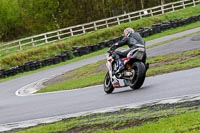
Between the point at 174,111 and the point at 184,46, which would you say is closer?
the point at 174,111

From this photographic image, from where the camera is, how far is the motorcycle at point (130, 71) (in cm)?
1378

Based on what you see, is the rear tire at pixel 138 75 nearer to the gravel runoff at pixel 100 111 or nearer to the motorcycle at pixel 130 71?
the motorcycle at pixel 130 71

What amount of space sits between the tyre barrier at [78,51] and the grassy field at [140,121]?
87.3ft

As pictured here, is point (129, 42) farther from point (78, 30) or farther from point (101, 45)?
point (78, 30)

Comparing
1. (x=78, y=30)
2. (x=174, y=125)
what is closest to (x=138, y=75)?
(x=174, y=125)

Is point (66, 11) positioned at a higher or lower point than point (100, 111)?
lower

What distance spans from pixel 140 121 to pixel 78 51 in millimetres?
32716

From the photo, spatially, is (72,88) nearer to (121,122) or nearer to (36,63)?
(121,122)

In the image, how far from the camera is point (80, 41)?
46.1 meters

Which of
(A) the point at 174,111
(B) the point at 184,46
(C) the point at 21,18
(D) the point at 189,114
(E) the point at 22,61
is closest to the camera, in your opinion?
(D) the point at 189,114

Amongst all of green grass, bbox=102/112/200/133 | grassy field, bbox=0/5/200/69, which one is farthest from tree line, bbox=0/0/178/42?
green grass, bbox=102/112/200/133

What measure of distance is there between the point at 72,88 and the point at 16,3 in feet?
210

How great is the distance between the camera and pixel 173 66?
18.9 m

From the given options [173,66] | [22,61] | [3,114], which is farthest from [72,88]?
[22,61]
